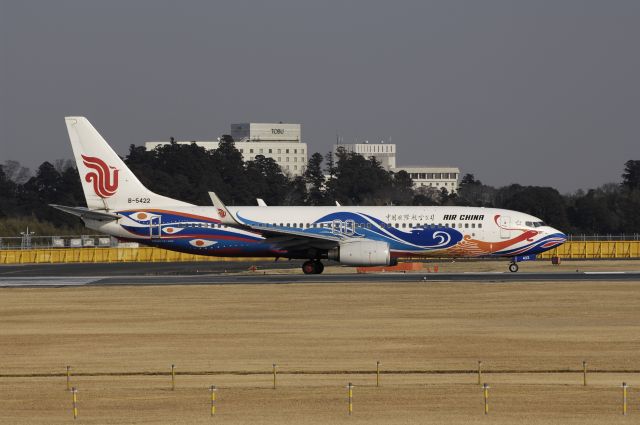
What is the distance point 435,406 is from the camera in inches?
884

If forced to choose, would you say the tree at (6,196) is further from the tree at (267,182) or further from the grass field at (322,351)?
the grass field at (322,351)

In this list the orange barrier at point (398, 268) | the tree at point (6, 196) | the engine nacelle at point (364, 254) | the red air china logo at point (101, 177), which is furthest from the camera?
the tree at point (6, 196)

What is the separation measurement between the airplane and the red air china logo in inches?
6.7

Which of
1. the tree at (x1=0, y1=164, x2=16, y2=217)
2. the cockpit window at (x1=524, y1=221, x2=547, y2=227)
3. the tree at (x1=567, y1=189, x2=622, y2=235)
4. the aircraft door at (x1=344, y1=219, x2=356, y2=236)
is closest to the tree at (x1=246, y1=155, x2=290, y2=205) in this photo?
the tree at (x1=0, y1=164, x2=16, y2=217)

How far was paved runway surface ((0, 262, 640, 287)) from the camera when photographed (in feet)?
182

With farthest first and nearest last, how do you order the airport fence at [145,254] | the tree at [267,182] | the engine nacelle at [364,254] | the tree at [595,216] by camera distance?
the tree at [267,182] < the tree at [595,216] < the airport fence at [145,254] < the engine nacelle at [364,254]

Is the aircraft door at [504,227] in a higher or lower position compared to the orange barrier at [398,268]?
higher

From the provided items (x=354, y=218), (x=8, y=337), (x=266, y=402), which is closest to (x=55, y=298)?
(x=8, y=337)

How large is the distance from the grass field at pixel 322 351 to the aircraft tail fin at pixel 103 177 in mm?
12134

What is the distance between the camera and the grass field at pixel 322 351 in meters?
22.2

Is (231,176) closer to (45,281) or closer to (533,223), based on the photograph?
(533,223)

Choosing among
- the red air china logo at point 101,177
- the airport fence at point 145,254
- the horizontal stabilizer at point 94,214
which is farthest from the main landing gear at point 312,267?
the airport fence at point 145,254

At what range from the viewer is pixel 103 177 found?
62844mm

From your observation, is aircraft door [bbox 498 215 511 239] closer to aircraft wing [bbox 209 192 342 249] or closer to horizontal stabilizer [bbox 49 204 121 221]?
aircraft wing [bbox 209 192 342 249]
